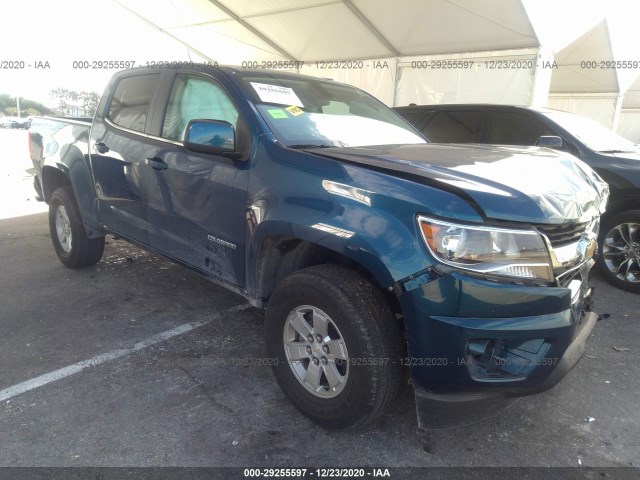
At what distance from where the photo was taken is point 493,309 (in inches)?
75.5

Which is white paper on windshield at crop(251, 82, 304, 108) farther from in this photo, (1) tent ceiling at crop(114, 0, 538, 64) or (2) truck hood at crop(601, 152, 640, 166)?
(1) tent ceiling at crop(114, 0, 538, 64)

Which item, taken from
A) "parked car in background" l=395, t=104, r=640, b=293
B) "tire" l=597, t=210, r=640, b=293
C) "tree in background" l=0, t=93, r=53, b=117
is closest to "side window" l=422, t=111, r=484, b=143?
"parked car in background" l=395, t=104, r=640, b=293

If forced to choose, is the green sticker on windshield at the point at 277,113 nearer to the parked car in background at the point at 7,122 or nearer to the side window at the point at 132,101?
the side window at the point at 132,101

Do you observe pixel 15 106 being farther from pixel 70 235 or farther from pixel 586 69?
pixel 70 235

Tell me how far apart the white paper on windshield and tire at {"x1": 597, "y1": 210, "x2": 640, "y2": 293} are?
3.36 m

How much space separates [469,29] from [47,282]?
8278 millimetres

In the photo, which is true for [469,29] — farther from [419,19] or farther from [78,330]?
[78,330]

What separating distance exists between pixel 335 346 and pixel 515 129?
13.5 feet

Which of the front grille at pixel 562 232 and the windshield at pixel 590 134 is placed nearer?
the front grille at pixel 562 232

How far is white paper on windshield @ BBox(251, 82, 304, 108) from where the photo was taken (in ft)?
9.61

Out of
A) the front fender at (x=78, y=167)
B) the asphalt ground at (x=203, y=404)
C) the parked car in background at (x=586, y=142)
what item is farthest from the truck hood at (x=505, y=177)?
the front fender at (x=78, y=167)

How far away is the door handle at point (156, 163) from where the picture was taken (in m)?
3.20

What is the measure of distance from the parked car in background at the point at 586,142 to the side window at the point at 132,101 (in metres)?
3.42

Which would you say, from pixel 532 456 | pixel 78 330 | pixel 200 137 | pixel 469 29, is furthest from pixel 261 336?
pixel 469 29
